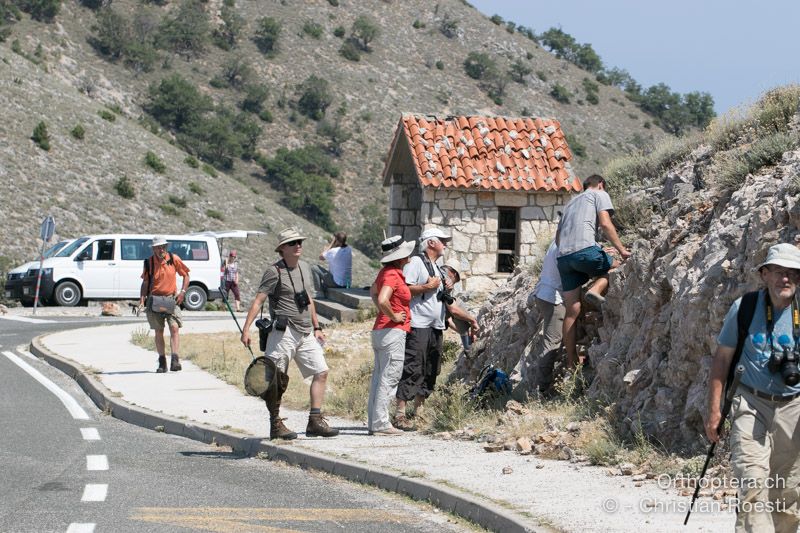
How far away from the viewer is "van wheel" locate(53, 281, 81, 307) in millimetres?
34625

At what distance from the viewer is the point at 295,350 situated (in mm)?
11305

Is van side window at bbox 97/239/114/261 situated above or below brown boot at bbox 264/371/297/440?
above

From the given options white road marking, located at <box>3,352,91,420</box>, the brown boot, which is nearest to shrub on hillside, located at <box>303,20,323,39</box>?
white road marking, located at <box>3,352,91,420</box>

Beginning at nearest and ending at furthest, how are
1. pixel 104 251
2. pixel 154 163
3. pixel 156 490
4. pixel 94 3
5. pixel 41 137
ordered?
1. pixel 156 490
2. pixel 104 251
3. pixel 41 137
4. pixel 154 163
5. pixel 94 3

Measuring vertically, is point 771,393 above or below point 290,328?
below

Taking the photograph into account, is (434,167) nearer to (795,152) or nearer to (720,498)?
(795,152)

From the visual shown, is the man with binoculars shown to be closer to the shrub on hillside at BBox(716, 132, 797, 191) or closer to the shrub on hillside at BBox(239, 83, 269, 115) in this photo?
the shrub on hillside at BBox(716, 132, 797, 191)

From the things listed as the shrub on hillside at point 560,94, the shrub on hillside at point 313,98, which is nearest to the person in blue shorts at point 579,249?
the shrub on hillside at point 313,98

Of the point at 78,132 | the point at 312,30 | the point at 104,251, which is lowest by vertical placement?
the point at 104,251

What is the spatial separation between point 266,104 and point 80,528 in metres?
93.8

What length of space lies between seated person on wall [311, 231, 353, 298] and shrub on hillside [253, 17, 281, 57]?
254ft

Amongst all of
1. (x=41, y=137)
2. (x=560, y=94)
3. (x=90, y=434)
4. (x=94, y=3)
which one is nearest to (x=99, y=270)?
(x=90, y=434)

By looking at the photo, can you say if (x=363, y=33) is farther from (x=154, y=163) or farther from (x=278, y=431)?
(x=278, y=431)

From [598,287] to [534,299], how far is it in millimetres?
1215
